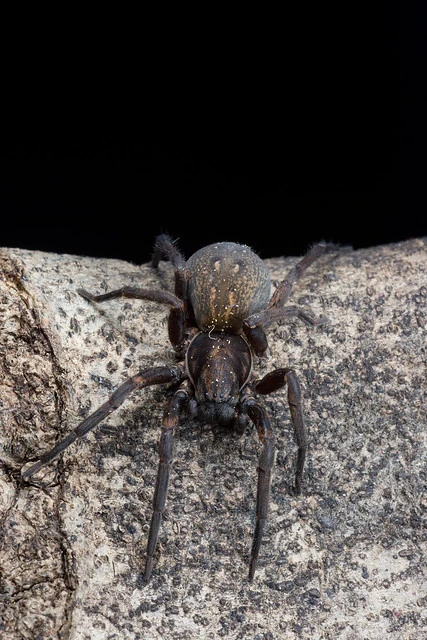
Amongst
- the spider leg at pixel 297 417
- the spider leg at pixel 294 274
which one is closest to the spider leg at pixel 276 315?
the spider leg at pixel 294 274

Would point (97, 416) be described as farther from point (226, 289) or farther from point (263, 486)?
point (226, 289)

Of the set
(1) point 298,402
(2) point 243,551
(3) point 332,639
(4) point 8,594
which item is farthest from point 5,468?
(3) point 332,639

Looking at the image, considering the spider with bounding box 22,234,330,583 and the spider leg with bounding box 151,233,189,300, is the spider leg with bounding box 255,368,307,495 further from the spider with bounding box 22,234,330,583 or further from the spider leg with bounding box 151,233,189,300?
the spider leg with bounding box 151,233,189,300

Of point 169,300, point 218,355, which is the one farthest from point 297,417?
point 169,300

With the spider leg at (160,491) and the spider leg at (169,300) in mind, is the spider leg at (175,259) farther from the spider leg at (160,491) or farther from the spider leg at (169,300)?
the spider leg at (160,491)

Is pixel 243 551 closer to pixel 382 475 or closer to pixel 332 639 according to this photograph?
pixel 332 639

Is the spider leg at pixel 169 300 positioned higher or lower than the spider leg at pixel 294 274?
lower
